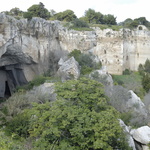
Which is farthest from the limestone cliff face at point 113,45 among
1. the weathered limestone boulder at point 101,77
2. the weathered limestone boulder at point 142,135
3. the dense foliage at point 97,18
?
the weathered limestone boulder at point 142,135

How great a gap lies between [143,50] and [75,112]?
908 inches

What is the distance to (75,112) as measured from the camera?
8.25 meters

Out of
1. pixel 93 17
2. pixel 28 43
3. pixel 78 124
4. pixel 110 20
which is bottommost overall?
pixel 78 124

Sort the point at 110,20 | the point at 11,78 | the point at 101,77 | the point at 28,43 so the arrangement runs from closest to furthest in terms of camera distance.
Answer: the point at 101,77
the point at 28,43
the point at 11,78
the point at 110,20

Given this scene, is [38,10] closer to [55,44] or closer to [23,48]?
[55,44]

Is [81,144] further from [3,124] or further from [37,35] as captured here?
[37,35]

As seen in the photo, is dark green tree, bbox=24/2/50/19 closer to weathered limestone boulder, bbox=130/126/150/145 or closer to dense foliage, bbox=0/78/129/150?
weathered limestone boulder, bbox=130/126/150/145

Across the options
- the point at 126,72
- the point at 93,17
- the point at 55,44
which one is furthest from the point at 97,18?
the point at 55,44

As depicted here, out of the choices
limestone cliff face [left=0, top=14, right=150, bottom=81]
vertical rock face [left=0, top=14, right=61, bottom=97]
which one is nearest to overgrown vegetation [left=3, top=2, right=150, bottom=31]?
limestone cliff face [left=0, top=14, right=150, bottom=81]

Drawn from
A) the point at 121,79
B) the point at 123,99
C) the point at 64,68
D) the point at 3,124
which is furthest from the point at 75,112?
the point at 121,79

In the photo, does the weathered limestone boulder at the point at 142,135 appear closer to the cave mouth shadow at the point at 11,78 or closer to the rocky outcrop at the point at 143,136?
the rocky outcrop at the point at 143,136

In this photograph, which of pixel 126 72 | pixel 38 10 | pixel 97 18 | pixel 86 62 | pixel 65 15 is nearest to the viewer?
pixel 86 62

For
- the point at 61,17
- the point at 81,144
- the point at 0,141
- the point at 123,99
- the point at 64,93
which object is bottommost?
the point at 123,99

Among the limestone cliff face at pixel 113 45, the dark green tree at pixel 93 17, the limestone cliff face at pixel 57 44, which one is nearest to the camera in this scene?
the limestone cliff face at pixel 57 44
